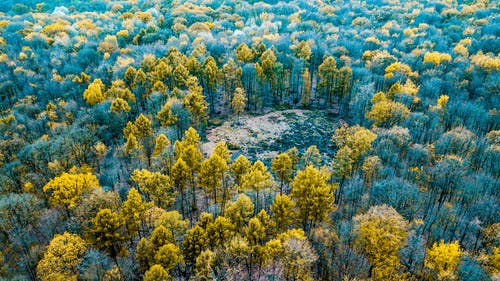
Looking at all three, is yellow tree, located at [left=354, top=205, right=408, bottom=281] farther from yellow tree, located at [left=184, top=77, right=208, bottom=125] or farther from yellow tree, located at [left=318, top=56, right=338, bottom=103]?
yellow tree, located at [left=318, top=56, right=338, bottom=103]

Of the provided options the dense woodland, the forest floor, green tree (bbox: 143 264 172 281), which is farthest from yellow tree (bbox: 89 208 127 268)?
the forest floor

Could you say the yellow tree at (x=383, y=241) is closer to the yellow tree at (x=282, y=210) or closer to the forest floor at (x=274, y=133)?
the yellow tree at (x=282, y=210)

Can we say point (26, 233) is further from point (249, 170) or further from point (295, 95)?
point (295, 95)

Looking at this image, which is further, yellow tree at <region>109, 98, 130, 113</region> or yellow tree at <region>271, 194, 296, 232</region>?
yellow tree at <region>109, 98, 130, 113</region>

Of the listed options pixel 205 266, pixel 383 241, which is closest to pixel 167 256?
pixel 205 266

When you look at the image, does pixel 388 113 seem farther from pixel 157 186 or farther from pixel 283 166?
pixel 157 186

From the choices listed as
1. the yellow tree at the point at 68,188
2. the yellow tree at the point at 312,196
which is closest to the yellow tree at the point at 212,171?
the yellow tree at the point at 312,196
